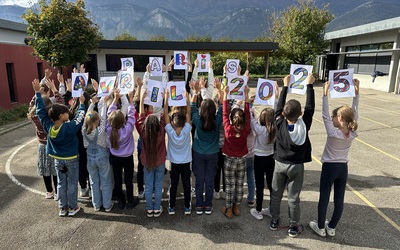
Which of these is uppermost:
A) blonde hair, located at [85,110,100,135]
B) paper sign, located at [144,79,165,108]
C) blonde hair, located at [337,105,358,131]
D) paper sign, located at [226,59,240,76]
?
paper sign, located at [226,59,240,76]

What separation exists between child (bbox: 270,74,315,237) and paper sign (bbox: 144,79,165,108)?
1783 millimetres

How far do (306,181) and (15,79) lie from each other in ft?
48.6

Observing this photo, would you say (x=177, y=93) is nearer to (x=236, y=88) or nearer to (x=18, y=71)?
(x=236, y=88)

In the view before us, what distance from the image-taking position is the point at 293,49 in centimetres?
2919

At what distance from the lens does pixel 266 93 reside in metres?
4.12

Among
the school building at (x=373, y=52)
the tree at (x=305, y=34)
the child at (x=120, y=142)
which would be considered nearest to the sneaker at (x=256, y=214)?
the child at (x=120, y=142)

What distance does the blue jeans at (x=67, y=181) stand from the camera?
3.89 meters

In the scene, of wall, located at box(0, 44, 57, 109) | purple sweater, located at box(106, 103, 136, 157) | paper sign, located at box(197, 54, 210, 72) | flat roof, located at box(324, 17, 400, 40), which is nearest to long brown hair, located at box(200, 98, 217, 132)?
purple sweater, located at box(106, 103, 136, 157)

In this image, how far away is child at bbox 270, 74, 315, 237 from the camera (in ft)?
10.9

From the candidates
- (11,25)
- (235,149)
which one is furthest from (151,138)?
(11,25)

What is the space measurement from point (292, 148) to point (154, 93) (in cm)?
217

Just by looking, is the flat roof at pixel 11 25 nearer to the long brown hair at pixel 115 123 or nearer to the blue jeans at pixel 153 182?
the long brown hair at pixel 115 123

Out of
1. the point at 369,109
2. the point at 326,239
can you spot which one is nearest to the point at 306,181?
the point at 326,239

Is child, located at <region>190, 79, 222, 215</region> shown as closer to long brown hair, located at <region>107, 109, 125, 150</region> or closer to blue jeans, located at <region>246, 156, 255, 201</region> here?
blue jeans, located at <region>246, 156, 255, 201</region>
